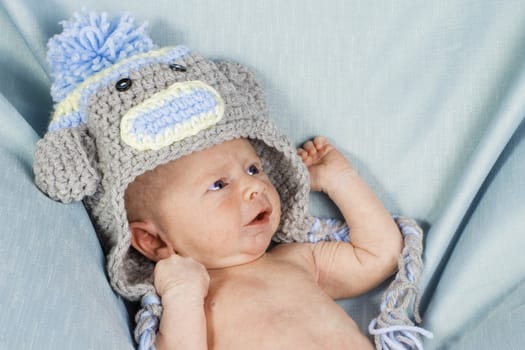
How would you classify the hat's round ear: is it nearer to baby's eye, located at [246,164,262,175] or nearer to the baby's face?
the baby's face

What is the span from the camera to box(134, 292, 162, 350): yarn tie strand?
120cm

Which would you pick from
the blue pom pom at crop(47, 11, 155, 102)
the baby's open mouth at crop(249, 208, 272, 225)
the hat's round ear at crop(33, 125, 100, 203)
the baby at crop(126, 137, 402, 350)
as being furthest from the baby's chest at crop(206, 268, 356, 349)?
the blue pom pom at crop(47, 11, 155, 102)

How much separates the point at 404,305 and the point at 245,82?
1.63ft

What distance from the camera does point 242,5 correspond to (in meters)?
1.42

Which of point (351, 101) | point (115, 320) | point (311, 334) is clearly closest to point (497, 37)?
point (351, 101)

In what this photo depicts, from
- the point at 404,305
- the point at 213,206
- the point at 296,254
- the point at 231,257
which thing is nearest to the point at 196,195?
the point at 213,206

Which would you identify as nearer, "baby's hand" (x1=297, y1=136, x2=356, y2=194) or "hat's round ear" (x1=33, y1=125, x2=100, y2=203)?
"hat's round ear" (x1=33, y1=125, x2=100, y2=203)

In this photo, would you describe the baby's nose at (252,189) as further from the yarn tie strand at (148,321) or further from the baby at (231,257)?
the yarn tie strand at (148,321)

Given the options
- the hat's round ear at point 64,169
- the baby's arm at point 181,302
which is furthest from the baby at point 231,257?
the hat's round ear at point 64,169

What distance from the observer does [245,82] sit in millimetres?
1363

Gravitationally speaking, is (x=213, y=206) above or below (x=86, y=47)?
below

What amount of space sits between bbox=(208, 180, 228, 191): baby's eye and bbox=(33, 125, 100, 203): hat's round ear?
0.65 ft

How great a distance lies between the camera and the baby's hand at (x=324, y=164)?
4.64 feet

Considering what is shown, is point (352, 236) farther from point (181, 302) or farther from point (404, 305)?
point (181, 302)
